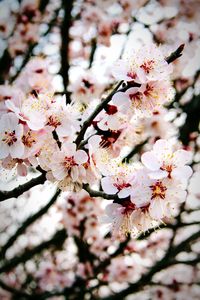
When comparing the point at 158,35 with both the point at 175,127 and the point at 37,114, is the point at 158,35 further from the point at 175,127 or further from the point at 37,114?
the point at 37,114

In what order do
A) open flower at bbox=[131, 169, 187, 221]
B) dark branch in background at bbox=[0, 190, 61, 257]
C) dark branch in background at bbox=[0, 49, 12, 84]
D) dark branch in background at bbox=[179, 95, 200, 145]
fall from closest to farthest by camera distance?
open flower at bbox=[131, 169, 187, 221] < dark branch in background at bbox=[179, 95, 200, 145] < dark branch in background at bbox=[0, 49, 12, 84] < dark branch in background at bbox=[0, 190, 61, 257]

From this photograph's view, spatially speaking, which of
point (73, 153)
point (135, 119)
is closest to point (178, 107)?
point (135, 119)

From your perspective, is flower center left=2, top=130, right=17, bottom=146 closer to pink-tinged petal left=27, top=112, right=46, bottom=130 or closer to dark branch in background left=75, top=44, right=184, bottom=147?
pink-tinged petal left=27, top=112, right=46, bottom=130


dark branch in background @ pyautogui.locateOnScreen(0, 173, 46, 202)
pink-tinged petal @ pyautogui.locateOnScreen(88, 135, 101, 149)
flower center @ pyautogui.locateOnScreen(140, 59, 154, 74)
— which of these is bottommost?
dark branch in background @ pyautogui.locateOnScreen(0, 173, 46, 202)

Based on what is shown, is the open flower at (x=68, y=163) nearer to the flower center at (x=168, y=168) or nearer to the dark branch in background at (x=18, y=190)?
the dark branch in background at (x=18, y=190)

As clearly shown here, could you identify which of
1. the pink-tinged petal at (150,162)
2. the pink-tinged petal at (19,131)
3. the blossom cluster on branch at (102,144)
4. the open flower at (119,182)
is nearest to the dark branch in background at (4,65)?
the blossom cluster on branch at (102,144)

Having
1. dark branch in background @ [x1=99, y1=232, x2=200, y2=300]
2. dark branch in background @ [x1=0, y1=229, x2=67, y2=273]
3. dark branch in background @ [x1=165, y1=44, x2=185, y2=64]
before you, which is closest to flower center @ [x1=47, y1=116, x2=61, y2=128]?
dark branch in background @ [x1=165, y1=44, x2=185, y2=64]

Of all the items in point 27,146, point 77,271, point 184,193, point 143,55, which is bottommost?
point 77,271
